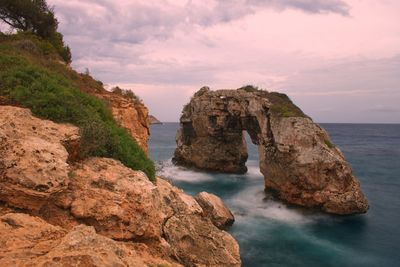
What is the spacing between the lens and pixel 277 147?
33.6 m

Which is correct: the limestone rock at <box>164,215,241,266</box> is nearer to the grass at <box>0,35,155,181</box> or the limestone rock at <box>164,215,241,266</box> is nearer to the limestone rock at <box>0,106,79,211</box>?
the grass at <box>0,35,155,181</box>

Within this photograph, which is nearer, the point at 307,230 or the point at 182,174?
the point at 307,230

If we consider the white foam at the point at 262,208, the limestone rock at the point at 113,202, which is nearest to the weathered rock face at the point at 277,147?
the white foam at the point at 262,208

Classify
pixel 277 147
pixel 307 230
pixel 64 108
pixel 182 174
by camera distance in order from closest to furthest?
pixel 64 108 < pixel 307 230 < pixel 277 147 < pixel 182 174

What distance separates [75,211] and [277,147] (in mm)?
28106

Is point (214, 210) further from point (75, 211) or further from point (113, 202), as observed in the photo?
point (75, 211)

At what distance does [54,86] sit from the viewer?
39.5 ft

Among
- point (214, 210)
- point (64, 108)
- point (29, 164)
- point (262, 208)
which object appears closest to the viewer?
point (29, 164)

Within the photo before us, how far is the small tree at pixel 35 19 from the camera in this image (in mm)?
25359

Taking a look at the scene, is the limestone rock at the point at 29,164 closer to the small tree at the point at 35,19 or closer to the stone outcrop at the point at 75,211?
the stone outcrop at the point at 75,211

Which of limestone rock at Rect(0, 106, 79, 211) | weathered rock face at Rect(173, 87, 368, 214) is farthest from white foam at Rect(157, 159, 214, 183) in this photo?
limestone rock at Rect(0, 106, 79, 211)

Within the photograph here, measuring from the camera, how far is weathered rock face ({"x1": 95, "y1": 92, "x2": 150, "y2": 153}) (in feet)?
62.6

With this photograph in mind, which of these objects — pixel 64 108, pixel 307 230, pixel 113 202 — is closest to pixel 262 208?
pixel 307 230

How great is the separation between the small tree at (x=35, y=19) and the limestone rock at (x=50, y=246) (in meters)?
22.2
